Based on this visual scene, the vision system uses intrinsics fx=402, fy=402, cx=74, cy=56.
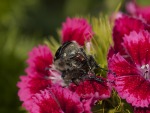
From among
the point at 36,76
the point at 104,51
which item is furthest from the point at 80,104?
the point at 104,51

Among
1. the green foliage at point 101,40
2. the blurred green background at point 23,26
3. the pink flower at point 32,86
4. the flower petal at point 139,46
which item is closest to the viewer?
the flower petal at point 139,46

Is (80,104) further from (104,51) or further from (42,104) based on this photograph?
(104,51)

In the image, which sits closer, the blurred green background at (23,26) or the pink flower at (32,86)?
the pink flower at (32,86)

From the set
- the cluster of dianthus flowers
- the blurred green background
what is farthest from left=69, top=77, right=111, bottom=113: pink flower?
the blurred green background

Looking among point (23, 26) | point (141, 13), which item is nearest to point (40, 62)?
point (141, 13)

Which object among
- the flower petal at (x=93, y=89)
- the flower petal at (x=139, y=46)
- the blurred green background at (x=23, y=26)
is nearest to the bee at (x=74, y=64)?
the flower petal at (x=93, y=89)

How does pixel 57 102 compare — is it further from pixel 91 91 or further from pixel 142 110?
pixel 142 110

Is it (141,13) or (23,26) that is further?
(23,26)

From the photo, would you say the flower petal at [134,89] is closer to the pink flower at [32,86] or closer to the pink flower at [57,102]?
the pink flower at [57,102]
